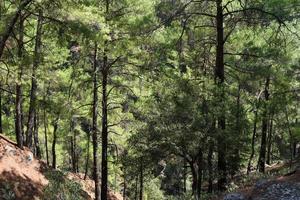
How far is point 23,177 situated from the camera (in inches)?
615

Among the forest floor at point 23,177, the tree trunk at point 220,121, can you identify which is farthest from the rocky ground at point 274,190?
the forest floor at point 23,177

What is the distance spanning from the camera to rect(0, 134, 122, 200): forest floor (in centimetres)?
1440

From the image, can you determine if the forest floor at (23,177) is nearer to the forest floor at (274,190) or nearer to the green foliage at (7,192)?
the green foliage at (7,192)

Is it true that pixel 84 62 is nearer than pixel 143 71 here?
No

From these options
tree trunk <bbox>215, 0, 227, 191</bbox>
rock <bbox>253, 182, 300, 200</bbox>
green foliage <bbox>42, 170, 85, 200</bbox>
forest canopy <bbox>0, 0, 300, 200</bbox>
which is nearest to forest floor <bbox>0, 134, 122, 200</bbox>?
green foliage <bbox>42, 170, 85, 200</bbox>

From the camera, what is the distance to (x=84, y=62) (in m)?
18.9

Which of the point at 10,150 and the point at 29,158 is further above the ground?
the point at 10,150

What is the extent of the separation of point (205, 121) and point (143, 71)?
180 inches

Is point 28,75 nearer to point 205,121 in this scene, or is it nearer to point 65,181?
point 205,121

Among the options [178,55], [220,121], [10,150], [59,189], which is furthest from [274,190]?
[59,189]

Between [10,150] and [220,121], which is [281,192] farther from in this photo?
[10,150]


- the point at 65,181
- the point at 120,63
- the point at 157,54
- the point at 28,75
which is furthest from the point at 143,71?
the point at 65,181

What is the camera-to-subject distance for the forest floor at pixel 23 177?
14398 millimetres

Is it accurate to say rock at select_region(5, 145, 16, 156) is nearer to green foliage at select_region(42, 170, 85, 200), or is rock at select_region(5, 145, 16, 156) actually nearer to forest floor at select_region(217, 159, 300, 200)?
green foliage at select_region(42, 170, 85, 200)
